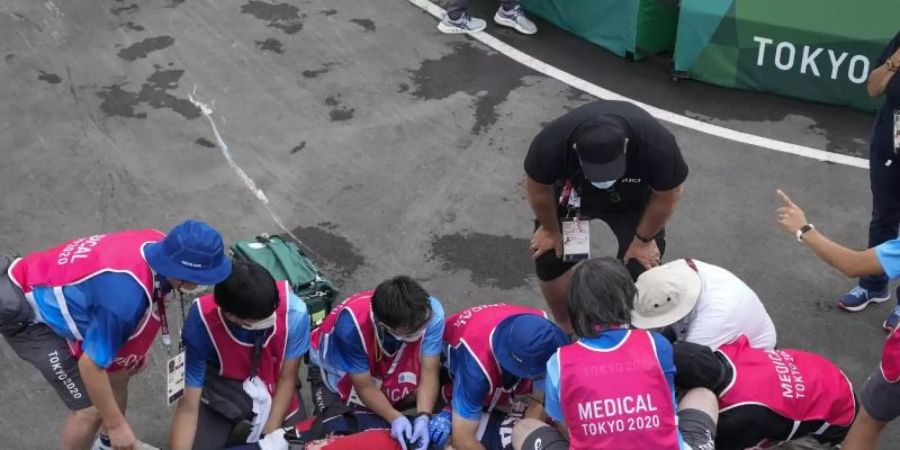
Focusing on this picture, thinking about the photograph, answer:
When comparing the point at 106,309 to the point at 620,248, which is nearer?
the point at 106,309

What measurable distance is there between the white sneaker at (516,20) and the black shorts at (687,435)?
196 inches

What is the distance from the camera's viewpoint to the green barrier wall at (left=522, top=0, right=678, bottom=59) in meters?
7.29

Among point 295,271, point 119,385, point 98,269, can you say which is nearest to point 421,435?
point 295,271

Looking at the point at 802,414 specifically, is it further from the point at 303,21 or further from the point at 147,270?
the point at 303,21

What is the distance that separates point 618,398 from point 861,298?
9.05ft

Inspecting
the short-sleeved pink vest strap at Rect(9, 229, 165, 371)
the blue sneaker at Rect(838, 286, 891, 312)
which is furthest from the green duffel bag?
the blue sneaker at Rect(838, 286, 891, 312)

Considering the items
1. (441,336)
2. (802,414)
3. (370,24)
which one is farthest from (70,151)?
(802,414)

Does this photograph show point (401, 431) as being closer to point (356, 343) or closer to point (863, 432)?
point (356, 343)

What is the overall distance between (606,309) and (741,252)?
275 centimetres

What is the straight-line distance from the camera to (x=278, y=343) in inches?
165

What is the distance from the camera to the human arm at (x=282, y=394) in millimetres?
4266

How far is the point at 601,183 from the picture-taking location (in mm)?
4055

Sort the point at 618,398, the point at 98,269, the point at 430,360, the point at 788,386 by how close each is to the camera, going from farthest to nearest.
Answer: the point at 430,360 < the point at 788,386 < the point at 98,269 < the point at 618,398

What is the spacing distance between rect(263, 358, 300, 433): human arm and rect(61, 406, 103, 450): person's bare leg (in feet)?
2.45
